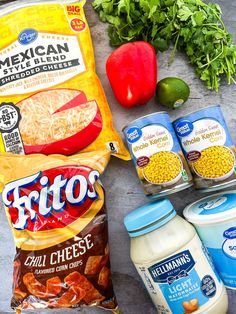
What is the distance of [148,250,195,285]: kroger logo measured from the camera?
40.6 inches

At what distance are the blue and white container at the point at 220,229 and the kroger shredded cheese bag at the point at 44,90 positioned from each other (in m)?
0.31

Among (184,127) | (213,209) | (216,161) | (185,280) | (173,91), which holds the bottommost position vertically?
(185,280)

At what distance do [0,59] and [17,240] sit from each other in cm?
52

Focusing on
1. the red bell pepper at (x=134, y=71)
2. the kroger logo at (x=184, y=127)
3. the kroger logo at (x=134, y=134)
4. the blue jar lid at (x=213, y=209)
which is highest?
the red bell pepper at (x=134, y=71)

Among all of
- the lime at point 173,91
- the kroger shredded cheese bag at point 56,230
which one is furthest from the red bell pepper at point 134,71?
the kroger shredded cheese bag at point 56,230

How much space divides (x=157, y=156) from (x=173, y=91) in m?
0.20

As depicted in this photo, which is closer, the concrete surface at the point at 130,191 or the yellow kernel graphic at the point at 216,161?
the yellow kernel graphic at the point at 216,161

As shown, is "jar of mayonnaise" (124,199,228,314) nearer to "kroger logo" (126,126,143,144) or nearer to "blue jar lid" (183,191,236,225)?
"blue jar lid" (183,191,236,225)

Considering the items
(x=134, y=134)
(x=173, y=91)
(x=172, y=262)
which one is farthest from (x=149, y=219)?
(x=173, y=91)

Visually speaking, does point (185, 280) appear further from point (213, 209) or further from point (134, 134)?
point (134, 134)

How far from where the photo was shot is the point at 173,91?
1.12 m

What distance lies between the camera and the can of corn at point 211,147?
1.08 metres

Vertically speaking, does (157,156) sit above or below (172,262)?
above

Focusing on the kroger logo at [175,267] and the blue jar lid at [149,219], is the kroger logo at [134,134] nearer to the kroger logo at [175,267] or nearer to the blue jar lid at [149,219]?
the blue jar lid at [149,219]
